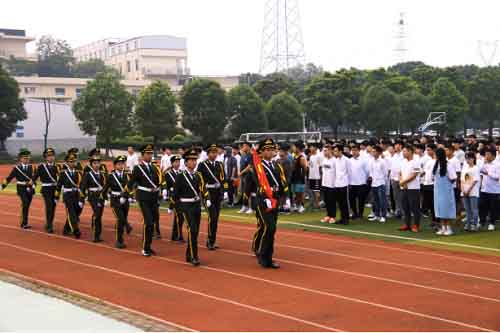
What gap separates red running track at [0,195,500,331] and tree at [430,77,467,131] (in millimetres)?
41699

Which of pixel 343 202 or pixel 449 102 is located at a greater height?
pixel 449 102

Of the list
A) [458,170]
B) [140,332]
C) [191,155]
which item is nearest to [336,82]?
[458,170]

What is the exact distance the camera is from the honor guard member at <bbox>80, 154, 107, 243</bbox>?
13156mm

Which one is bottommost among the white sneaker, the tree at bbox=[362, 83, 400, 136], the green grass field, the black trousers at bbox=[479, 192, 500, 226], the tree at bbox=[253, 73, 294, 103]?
the green grass field

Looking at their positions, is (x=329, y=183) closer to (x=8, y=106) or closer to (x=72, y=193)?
(x=72, y=193)

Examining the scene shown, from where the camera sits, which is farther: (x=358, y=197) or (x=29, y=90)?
(x=29, y=90)

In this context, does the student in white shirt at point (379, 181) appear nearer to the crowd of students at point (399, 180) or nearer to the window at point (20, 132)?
the crowd of students at point (399, 180)

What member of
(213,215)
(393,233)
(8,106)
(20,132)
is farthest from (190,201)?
(20,132)

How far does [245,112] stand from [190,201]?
38915mm

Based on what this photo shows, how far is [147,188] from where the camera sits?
1166cm

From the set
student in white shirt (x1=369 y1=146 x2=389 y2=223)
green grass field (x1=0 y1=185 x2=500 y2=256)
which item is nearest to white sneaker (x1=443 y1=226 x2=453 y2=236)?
green grass field (x1=0 y1=185 x2=500 y2=256)

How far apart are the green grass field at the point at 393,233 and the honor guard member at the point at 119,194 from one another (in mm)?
3970

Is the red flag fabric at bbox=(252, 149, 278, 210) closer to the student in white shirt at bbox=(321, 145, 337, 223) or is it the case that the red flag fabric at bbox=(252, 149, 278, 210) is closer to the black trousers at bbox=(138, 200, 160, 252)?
the black trousers at bbox=(138, 200, 160, 252)

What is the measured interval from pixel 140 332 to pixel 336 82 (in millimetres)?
45989
